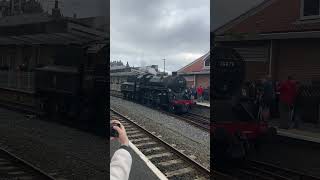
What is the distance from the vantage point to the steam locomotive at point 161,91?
166 cm

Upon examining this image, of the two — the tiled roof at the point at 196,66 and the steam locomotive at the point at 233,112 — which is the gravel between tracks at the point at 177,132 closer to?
the steam locomotive at the point at 233,112

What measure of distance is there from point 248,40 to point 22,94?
1.51m

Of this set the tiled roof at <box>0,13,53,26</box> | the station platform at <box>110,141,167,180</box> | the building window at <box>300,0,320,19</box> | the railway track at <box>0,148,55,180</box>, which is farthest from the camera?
the railway track at <box>0,148,55,180</box>

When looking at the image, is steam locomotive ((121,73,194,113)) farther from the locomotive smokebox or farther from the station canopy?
the station canopy

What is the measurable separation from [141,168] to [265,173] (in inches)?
25.4

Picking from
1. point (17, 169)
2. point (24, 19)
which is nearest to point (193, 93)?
point (24, 19)

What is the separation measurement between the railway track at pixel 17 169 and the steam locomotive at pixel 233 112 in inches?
45.1

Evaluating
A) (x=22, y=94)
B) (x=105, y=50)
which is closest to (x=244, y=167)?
(x=105, y=50)

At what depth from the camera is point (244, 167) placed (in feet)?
5.46

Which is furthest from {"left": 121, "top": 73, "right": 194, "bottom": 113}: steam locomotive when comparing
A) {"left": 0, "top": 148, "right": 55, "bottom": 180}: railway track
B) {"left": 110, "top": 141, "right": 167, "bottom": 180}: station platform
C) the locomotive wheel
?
{"left": 0, "top": 148, "right": 55, "bottom": 180}: railway track

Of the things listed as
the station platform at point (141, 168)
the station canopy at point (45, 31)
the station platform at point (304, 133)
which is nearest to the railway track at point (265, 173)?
the station platform at point (304, 133)

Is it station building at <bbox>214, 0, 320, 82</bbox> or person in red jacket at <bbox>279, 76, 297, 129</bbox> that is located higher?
station building at <bbox>214, 0, 320, 82</bbox>

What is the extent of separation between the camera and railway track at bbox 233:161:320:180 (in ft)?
5.03

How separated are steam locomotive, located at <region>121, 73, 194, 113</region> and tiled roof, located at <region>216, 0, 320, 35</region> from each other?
1.15 feet
